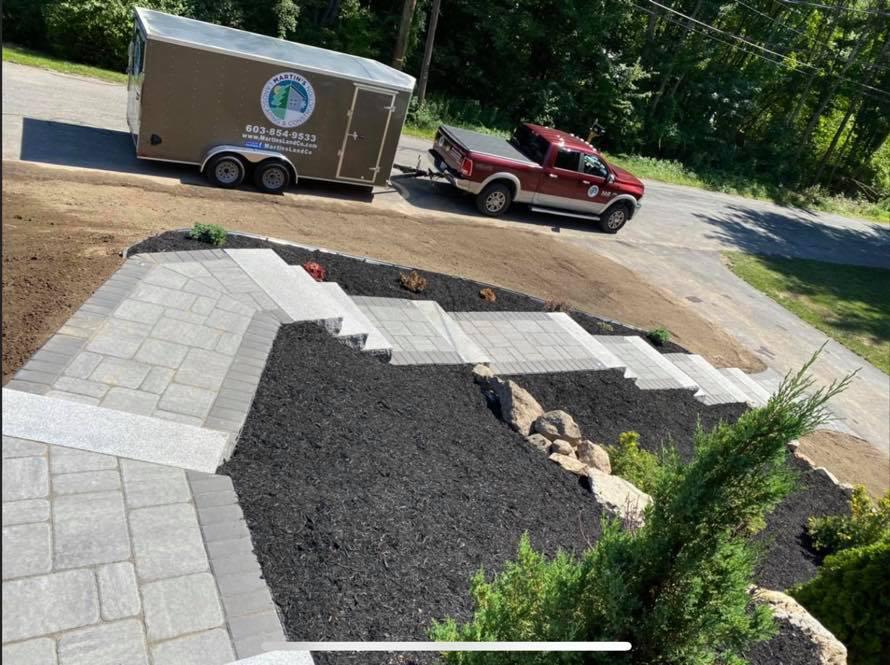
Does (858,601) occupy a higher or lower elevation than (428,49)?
lower

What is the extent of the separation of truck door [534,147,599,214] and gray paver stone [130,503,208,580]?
13648 mm

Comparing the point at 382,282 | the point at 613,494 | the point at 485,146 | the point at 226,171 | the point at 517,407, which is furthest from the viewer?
the point at 485,146

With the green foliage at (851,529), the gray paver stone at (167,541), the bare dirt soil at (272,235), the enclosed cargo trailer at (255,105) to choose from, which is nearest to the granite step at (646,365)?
the bare dirt soil at (272,235)

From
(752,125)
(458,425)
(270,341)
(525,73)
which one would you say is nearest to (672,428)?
(458,425)

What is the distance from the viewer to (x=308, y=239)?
37.4 ft

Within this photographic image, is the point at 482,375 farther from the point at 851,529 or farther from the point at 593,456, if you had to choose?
the point at 851,529

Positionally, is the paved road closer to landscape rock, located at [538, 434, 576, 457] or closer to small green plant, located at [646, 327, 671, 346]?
small green plant, located at [646, 327, 671, 346]

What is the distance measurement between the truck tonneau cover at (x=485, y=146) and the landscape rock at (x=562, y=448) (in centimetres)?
989

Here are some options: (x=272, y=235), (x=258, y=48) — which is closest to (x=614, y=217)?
(x=258, y=48)

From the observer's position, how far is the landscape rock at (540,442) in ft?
23.2

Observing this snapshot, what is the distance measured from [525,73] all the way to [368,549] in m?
29.5

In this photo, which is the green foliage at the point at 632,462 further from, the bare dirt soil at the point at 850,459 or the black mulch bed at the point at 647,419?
the bare dirt soil at the point at 850,459

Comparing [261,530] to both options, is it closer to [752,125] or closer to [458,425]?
[458,425]

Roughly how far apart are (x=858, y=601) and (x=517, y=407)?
352 cm
